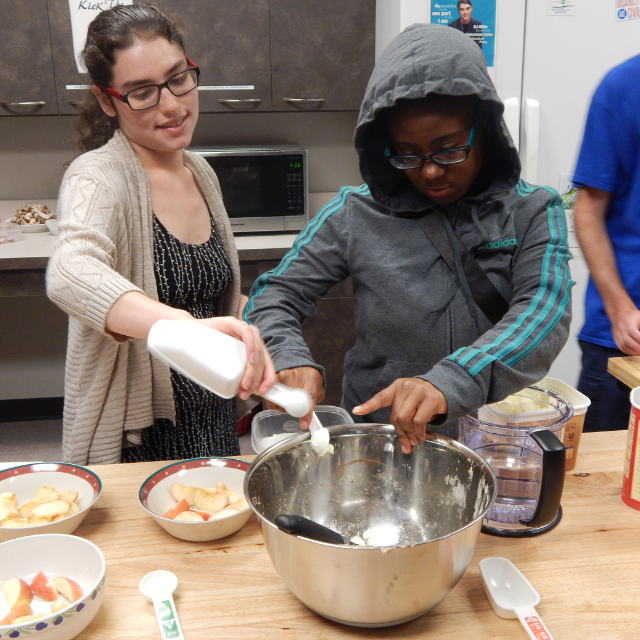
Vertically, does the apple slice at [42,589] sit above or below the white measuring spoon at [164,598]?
above

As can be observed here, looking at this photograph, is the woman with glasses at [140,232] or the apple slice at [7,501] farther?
the woman with glasses at [140,232]

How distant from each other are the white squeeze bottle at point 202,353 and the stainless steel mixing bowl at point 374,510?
0.13 metres

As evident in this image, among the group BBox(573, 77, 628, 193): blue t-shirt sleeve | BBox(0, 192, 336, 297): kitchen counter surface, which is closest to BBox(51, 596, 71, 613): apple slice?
BBox(573, 77, 628, 193): blue t-shirt sleeve

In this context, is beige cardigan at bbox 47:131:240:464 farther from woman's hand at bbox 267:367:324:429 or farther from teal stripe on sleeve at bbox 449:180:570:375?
teal stripe on sleeve at bbox 449:180:570:375

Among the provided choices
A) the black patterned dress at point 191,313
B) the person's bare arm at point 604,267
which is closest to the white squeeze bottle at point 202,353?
the black patterned dress at point 191,313

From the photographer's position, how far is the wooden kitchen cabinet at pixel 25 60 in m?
2.55

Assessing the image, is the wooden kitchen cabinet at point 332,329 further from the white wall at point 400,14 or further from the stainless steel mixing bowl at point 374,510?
the stainless steel mixing bowl at point 374,510

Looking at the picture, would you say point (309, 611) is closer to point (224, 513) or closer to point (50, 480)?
point (224, 513)

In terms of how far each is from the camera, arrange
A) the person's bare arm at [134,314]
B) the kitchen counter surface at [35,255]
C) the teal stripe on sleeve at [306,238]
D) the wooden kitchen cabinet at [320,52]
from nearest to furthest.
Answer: the person's bare arm at [134,314] → the teal stripe on sleeve at [306,238] → the kitchen counter surface at [35,255] → the wooden kitchen cabinet at [320,52]

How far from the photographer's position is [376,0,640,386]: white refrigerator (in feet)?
7.55

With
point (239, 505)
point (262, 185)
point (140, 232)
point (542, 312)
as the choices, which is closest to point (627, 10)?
point (262, 185)

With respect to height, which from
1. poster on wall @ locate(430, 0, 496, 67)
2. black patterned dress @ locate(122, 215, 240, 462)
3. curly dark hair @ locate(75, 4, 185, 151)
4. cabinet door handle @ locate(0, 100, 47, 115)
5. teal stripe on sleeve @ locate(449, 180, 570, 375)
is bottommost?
black patterned dress @ locate(122, 215, 240, 462)

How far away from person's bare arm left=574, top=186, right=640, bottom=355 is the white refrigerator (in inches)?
32.0

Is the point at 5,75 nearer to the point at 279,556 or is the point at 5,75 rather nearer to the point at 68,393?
the point at 68,393
